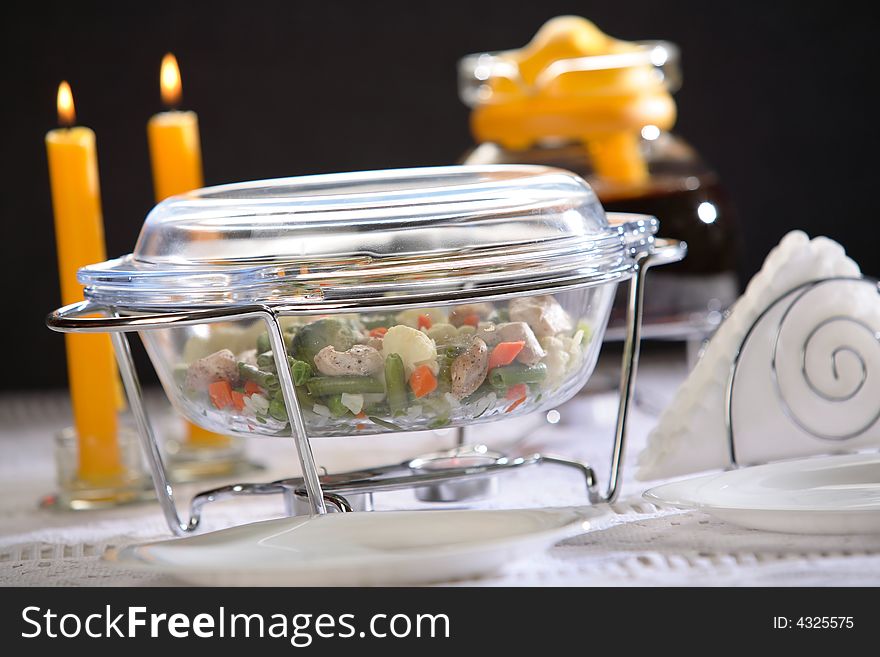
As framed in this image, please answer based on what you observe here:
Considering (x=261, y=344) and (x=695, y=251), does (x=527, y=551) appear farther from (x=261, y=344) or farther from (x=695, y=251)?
(x=695, y=251)

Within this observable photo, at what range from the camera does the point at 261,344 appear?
0.56 metres

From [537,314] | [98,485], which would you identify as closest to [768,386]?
[537,314]

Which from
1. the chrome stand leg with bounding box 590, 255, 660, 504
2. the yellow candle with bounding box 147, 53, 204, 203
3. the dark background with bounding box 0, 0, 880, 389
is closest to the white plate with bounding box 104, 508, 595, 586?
the chrome stand leg with bounding box 590, 255, 660, 504

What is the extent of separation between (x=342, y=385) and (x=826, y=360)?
0.93ft

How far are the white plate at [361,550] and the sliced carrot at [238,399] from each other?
0.23ft

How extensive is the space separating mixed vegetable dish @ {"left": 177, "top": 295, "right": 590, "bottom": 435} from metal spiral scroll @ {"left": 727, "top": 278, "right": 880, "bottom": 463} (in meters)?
0.14

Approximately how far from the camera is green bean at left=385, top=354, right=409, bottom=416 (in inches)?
20.5

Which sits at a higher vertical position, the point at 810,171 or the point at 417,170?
the point at 417,170

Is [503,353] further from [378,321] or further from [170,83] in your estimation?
[170,83]

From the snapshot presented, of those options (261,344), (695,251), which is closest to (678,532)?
(261,344)

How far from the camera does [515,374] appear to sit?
21.1 inches

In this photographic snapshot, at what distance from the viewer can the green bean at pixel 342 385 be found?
0.52 metres

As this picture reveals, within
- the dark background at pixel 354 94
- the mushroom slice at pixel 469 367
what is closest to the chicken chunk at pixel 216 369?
the mushroom slice at pixel 469 367
